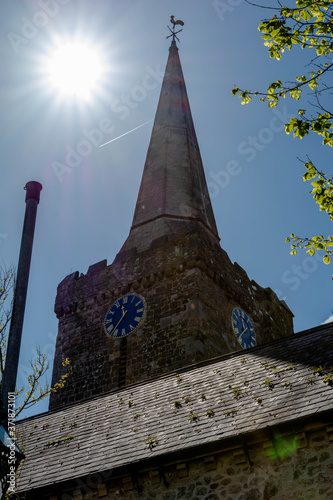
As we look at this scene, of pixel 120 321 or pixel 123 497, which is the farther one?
pixel 120 321

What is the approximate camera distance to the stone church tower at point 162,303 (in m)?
19.6

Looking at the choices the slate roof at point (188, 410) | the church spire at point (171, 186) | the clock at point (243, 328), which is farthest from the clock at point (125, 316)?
A: the slate roof at point (188, 410)

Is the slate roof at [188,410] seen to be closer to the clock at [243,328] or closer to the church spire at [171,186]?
the clock at [243,328]

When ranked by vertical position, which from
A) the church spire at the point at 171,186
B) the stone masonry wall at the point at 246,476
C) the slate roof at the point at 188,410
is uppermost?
the church spire at the point at 171,186

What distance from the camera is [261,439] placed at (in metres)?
8.93

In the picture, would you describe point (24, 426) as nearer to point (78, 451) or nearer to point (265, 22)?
point (78, 451)

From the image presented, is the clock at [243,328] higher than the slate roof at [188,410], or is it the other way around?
the clock at [243,328]

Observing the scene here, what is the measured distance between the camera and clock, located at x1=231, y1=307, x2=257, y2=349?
21.1 m

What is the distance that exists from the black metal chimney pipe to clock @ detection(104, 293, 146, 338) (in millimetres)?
11048

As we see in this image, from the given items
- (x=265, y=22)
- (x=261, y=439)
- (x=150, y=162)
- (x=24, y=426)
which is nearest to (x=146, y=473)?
(x=261, y=439)

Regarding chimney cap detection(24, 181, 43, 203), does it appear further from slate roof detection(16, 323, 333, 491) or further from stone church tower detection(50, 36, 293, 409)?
stone church tower detection(50, 36, 293, 409)

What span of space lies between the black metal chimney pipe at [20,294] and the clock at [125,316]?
11.0 meters

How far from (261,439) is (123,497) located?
2.41 meters

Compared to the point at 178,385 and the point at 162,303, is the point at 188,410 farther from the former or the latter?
the point at 162,303
